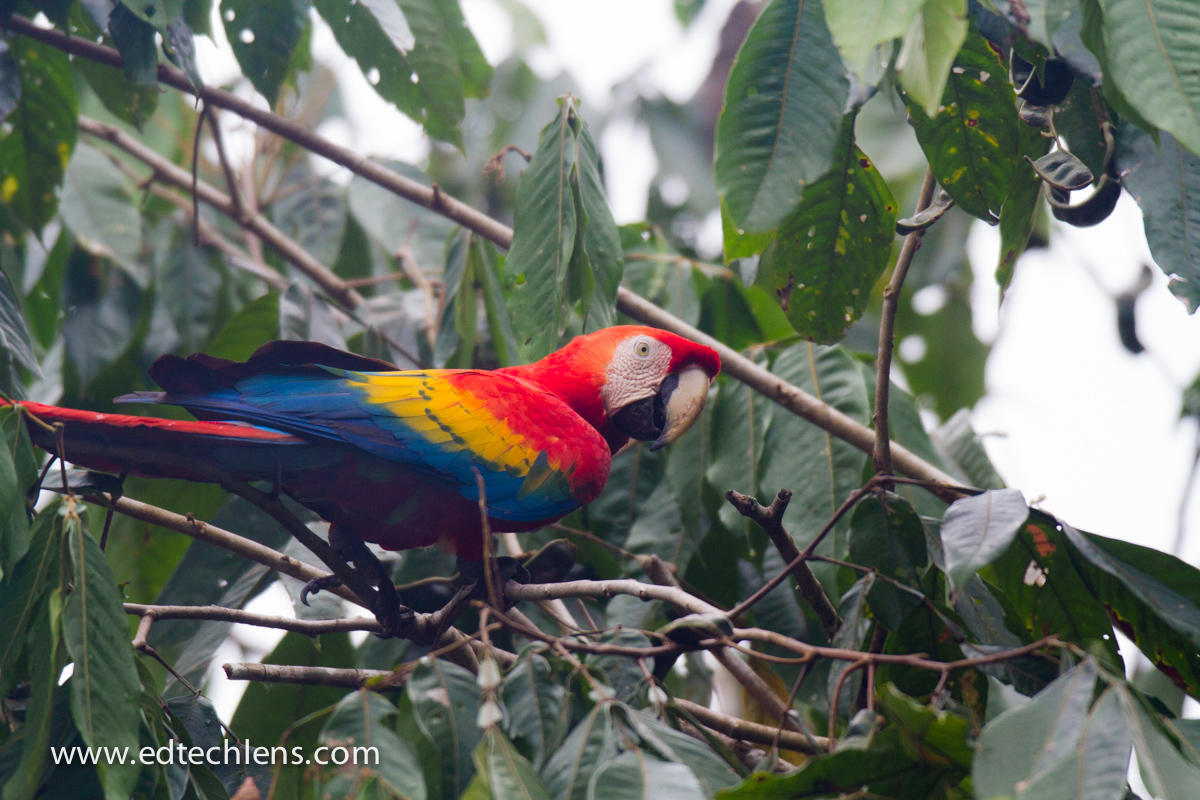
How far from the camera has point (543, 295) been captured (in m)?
1.92

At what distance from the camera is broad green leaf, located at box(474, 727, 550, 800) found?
3.54ft

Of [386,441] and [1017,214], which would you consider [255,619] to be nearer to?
[386,441]

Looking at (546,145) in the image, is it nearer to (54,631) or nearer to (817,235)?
(817,235)

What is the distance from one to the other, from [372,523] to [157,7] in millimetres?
1069

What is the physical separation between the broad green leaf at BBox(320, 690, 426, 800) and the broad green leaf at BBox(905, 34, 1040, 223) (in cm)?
123

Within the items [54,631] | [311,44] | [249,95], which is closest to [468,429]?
[54,631]

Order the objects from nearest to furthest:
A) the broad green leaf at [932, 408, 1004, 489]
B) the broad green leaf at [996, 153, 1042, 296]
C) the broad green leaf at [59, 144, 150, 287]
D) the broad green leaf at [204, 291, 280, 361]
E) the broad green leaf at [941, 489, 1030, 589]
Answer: the broad green leaf at [941, 489, 1030, 589]
the broad green leaf at [996, 153, 1042, 296]
the broad green leaf at [932, 408, 1004, 489]
the broad green leaf at [204, 291, 280, 361]
the broad green leaf at [59, 144, 150, 287]

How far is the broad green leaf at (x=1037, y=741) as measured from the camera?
3.33 ft

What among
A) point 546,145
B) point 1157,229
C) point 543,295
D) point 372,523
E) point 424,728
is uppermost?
point 546,145

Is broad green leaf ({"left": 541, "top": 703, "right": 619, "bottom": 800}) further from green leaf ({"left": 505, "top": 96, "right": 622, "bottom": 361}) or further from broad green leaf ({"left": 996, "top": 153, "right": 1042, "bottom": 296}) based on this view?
broad green leaf ({"left": 996, "top": 153, "right": 1042, "bottom": 296})

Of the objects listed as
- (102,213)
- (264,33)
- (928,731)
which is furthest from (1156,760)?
(102,213)

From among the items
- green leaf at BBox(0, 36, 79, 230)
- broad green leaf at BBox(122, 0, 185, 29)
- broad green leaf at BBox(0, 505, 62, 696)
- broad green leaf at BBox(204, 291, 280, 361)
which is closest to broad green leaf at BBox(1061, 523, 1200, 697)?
broad green leaf at BBox(0, 505, 62, 696)

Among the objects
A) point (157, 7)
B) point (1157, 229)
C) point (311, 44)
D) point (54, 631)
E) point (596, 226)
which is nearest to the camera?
point (54, 631)

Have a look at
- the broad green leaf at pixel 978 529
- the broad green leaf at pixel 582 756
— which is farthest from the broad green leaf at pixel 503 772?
the broad green leaf at pixel 978 529
